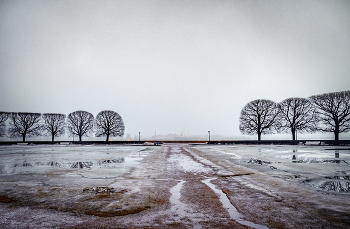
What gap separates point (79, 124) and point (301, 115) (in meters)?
60.8

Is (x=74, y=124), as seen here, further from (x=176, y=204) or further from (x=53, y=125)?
(x=176, y=204)

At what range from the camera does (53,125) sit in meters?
56.2

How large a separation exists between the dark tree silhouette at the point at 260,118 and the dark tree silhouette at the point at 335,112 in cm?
944

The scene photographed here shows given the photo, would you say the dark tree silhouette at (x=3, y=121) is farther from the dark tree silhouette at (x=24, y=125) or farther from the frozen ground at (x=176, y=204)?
the frozen ground at (x=176, y=204)

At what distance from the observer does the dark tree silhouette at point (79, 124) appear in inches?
2179

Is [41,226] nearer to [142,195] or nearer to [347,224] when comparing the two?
[142,195]

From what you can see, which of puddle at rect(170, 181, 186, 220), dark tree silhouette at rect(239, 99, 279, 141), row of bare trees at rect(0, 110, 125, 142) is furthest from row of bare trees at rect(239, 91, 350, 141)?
puddle at rect(170, 181, 186, 220)

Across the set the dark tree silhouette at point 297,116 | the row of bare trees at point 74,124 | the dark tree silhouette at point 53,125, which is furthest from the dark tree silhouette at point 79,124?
the dark tree silhouette at point 297,116

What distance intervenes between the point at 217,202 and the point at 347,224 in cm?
250

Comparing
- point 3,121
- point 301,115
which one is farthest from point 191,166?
point 3,121

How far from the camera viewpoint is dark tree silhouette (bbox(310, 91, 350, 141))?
36562mm

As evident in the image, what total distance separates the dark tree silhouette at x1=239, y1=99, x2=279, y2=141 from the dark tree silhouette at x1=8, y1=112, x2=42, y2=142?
59718 millimetres

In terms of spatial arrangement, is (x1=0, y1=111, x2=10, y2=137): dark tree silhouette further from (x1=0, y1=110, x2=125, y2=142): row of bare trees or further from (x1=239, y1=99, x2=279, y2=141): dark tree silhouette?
(x1=239, y1=99, x2=279, y2=141): dark tree silhouette

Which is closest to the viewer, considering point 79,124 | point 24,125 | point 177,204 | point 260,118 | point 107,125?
point 177,204
